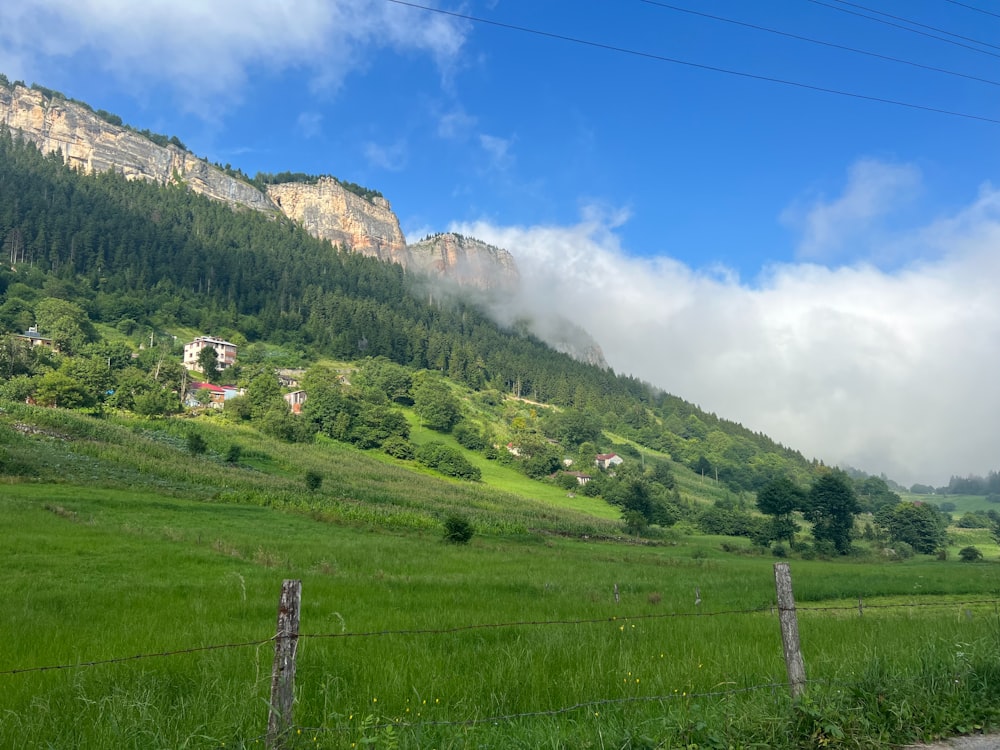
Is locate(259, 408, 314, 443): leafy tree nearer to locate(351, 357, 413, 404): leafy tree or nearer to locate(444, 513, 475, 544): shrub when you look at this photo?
locate(351, 357, 413, 404): leafy tree

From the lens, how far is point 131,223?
183 meters

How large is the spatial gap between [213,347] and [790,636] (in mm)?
147120

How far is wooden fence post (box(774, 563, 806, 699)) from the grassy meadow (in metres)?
0.15

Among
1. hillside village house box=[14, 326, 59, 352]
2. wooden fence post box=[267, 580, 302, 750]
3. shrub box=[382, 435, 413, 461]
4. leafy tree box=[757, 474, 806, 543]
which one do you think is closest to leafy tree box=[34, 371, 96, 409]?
hillside village house box=[14, 326, 59, 352]

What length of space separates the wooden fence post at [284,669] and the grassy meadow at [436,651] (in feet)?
0.77

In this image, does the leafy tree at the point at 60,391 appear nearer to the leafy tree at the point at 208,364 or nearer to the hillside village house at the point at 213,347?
the leafy tree at the point at 208,364

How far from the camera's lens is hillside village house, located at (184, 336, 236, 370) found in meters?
134

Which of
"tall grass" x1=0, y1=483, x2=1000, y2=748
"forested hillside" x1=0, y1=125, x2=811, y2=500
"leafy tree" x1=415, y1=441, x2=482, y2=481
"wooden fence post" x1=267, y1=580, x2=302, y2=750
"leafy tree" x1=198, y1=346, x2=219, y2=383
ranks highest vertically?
"forested hillside" x1=0, y1=125, x2=811, y2=500

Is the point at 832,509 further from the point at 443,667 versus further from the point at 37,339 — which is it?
the point at 37,339

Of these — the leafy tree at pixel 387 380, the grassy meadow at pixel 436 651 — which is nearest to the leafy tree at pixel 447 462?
the leafy tree at pixel 387 380

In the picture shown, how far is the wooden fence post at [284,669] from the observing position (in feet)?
15.6

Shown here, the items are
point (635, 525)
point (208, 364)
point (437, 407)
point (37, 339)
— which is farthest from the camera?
point (437, 407)

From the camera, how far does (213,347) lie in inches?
5359

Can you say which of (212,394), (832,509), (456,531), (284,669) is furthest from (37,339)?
(832,509)
